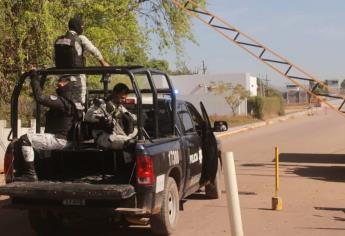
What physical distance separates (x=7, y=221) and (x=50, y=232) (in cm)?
114

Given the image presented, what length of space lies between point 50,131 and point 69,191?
1.35 metres

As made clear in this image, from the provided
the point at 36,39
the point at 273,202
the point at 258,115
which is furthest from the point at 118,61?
the point at 258,115

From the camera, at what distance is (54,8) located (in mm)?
14039

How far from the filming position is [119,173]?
7.23m

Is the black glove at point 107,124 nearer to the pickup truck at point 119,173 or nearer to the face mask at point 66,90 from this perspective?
the pickup truck at point 119,173

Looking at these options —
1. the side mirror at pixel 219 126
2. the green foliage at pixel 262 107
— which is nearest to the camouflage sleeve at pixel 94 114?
the side mirror at pixel 219 126

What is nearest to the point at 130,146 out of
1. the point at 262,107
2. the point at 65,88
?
the point at 65,88

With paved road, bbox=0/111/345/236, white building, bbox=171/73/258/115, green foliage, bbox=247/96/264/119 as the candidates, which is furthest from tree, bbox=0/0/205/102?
white building, bbox=171/73/258/115

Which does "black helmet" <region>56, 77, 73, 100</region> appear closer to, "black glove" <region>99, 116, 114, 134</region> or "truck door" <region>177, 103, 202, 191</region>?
"black glove" <region>99, 116, 114, 134</region>

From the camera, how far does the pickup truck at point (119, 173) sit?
6488 millimetres

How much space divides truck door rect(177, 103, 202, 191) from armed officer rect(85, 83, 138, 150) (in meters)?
0.92

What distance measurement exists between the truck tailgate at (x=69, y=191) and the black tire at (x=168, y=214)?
658 mm

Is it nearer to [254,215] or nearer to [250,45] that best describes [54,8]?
[250,45]

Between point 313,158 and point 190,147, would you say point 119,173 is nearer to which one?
point 190,147
